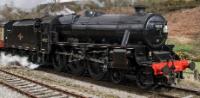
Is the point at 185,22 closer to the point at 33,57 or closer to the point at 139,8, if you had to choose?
the point at 33,57

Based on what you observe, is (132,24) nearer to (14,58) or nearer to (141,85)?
(141,85)

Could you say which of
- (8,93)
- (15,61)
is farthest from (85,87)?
(15,61)

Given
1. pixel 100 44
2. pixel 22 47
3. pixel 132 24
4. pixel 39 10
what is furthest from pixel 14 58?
pixel 39 10

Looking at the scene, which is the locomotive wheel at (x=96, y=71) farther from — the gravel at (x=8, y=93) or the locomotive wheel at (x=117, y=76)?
the gravel at (x=8, y=93)

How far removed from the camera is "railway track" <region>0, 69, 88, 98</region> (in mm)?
12791

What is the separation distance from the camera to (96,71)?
663 inches

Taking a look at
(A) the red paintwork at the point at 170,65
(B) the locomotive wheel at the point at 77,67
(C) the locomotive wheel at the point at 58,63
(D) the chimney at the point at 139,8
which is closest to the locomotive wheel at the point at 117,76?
(A) the red paintwork at the point at 170,65

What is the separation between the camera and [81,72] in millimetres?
17609

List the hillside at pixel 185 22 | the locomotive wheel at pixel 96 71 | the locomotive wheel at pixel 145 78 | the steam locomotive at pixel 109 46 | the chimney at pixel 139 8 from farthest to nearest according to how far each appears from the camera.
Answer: the hillside at pixel 185 22, the locomotive wheel at pixel 96 71, the chimney at pixel 139 8, the steam locomotive at pixel 109 46, the locomotive wheel at pixel 145 78

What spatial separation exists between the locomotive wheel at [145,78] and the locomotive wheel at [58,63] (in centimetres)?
559

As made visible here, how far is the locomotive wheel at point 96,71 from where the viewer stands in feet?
53.2

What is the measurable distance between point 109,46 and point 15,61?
1041 cm

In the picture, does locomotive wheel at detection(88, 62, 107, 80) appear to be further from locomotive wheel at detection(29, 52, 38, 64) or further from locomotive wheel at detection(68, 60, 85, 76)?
locomotive wheel at detection(29, 52, 38, 64)

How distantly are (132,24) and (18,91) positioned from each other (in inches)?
188
